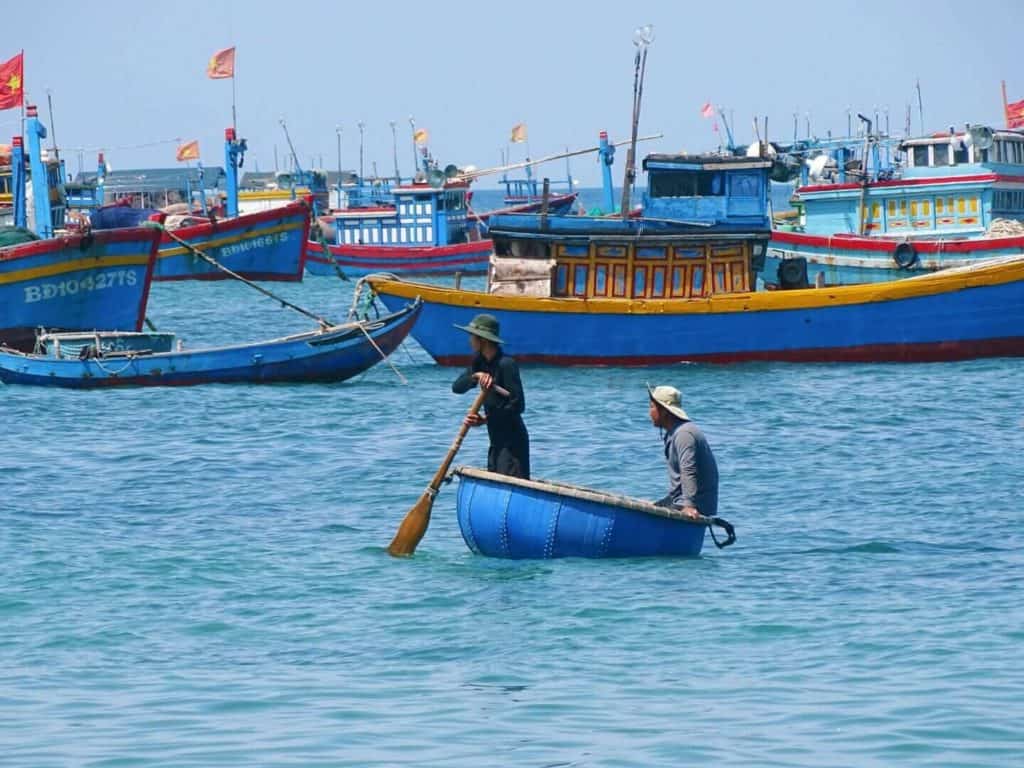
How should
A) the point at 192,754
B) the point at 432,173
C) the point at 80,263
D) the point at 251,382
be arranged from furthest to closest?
the point at 432,173 → the point at 80,263 → the point at 251,382 → the point at 192,754

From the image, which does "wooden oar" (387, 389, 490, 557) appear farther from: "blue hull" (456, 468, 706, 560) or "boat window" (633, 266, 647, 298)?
"boat window" (633, 266, 647, 298)

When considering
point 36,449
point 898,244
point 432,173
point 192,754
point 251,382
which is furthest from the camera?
point 432,173

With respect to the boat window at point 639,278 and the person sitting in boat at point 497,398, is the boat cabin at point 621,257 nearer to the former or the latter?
the boat window at point 639,278

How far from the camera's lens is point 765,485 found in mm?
17984

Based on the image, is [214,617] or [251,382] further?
[251,382]

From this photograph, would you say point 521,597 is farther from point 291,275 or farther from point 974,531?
point 291,275

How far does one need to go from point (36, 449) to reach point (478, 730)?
13.4m

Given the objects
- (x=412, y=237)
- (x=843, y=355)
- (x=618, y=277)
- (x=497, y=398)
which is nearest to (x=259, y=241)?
(x=412, y=237)

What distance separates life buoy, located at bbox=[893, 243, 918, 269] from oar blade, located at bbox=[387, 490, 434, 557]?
89.7ft

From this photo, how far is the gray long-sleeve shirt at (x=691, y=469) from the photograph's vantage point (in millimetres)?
12625

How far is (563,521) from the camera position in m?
12.9

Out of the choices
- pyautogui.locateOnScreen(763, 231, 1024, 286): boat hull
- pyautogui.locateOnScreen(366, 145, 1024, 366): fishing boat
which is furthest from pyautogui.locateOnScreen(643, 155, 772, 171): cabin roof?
pyautogui.locateOnScreen(763, 231, 1024, 286): boat hull

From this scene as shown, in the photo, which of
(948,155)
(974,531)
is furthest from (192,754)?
(948,155)

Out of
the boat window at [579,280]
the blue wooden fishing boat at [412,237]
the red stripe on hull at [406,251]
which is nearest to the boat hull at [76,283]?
the boat window at [579,280]
